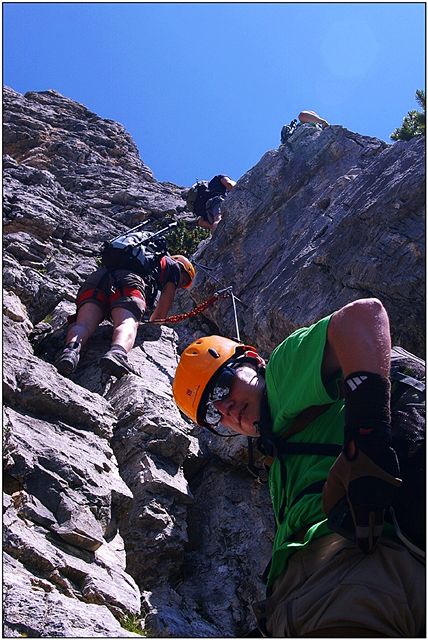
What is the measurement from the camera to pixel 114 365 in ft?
31.8

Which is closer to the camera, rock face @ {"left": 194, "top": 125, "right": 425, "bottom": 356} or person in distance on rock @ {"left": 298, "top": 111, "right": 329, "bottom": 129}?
rock face @ {"left": 194, "top": 125, "right": 425, "bottom": 356}

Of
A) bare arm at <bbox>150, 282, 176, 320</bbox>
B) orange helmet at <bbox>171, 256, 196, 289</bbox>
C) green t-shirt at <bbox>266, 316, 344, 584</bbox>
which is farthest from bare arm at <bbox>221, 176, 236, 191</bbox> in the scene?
green t-shirt at <bbox>266, 316, 344, 584</bbox>

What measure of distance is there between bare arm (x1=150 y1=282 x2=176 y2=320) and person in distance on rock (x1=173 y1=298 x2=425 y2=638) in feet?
30.5

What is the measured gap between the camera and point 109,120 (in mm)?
34500

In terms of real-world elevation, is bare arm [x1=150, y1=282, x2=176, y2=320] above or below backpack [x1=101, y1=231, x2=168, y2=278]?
below

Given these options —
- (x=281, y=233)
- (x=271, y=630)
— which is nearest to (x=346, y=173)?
(x=281, y=233)

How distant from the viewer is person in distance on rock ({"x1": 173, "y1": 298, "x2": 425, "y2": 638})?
125 inches

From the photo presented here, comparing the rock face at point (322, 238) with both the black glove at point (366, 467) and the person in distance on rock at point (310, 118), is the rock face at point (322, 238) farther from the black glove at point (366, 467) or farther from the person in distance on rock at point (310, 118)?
the black glove at point (366, 467)

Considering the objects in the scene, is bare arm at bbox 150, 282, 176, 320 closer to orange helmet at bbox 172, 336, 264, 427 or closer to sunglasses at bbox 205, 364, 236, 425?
orange helmet at bbox 172, 336, 264, 427

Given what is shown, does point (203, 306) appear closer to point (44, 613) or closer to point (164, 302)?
point (164, 302)

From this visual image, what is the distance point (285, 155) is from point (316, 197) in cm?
294

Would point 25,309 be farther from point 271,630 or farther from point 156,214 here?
point 156,214

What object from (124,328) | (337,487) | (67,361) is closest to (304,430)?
(337,487)

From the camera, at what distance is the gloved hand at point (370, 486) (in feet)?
10.9
